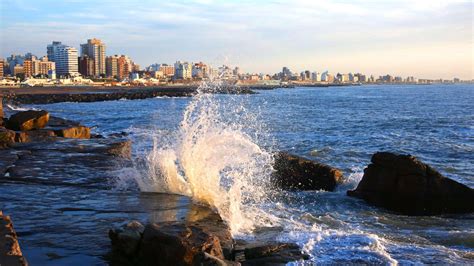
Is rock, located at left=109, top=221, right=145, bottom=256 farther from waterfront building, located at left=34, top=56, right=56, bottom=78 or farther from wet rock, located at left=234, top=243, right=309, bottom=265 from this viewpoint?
waterfront building, located at left=34, top=56, right=56, bottom=78

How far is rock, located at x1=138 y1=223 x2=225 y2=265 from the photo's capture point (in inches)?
194

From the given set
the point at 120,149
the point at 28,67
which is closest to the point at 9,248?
the point at 120,149

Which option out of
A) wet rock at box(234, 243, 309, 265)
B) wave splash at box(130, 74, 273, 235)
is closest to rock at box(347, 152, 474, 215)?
wave splash at box(130, 74, 273, 235)

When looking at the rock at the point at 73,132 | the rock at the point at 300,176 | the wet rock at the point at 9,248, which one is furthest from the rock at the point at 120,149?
the wet rock at the point at 9,248

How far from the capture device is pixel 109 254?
528cm

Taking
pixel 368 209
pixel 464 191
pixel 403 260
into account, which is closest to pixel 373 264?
pixel 403 260

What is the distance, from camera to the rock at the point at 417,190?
31.3 feet

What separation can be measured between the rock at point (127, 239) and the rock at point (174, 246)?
0.30 ft

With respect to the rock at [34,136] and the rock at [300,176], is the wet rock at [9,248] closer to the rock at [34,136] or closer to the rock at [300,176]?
the rock at [300,176]

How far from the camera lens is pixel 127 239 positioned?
5.19 m

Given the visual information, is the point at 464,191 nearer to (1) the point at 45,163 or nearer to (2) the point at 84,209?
(2) the point at 84,209

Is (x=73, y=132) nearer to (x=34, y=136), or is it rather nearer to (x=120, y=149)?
(x=34, y=136)

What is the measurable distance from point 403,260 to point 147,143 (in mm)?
14465

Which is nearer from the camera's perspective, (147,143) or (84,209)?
(84,209)
